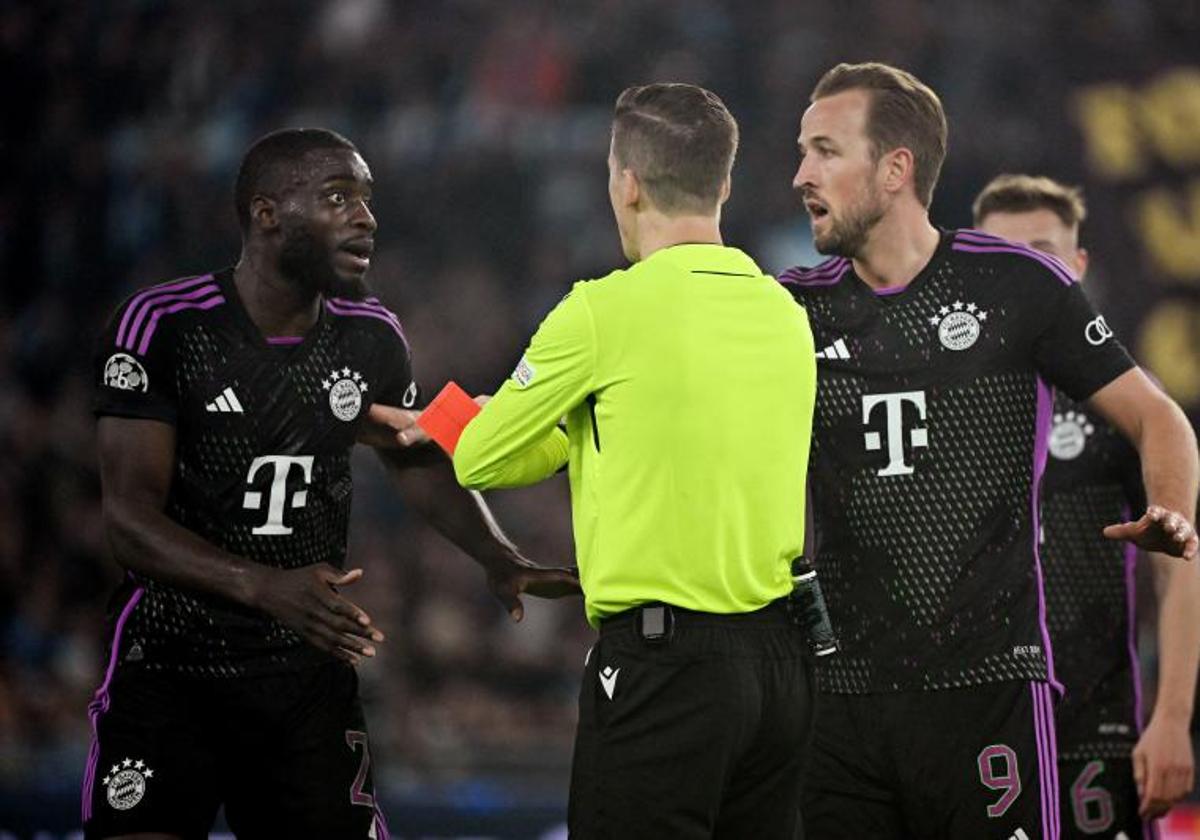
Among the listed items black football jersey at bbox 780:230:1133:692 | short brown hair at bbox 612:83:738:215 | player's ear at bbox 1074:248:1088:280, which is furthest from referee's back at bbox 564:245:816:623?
player's ear at bbox 1074:248:1088:280

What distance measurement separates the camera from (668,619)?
428 cm

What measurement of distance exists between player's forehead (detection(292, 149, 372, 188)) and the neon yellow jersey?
129 cm

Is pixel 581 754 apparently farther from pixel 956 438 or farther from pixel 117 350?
pixel 117 350

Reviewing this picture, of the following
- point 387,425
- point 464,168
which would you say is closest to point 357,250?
point 387,425

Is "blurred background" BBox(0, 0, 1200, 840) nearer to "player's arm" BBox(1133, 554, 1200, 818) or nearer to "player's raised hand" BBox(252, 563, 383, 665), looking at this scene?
"player's arm" BBox(1133, 554, 1200, 818)

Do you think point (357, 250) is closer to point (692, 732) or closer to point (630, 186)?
point (630, 186)

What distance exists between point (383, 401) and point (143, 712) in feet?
3.86

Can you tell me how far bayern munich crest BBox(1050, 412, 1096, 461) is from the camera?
235 inches

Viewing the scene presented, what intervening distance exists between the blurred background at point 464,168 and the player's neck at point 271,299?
17.6 feet

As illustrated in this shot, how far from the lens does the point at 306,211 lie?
5.41m

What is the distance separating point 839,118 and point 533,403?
141 cm

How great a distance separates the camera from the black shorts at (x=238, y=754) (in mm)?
5094

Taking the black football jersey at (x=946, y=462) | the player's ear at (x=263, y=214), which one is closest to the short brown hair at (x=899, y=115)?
the black football jersey at (x=946, y=462)

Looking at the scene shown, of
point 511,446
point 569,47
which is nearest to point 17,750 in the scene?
point 511,446
